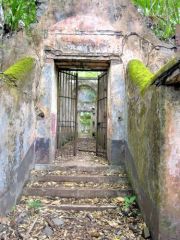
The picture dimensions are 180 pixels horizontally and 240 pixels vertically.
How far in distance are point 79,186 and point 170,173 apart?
202 cm

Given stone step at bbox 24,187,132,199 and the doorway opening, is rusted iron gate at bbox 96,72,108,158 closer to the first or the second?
the doorway opening

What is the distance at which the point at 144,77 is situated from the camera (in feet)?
14.2

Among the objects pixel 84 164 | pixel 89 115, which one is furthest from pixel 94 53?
pixel 89 115

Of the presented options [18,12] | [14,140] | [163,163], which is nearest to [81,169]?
[14,140]

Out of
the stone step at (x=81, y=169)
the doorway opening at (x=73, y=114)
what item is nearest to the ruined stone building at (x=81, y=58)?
the stone step at (x=81, y=169)

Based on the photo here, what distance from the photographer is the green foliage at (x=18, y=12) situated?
5762 mm

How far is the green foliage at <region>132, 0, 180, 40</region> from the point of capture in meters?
6.05

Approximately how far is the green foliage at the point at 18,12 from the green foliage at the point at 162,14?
2277 mm

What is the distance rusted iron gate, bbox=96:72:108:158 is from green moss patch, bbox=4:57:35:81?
196 centimetres

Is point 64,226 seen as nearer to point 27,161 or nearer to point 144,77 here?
point 27,161

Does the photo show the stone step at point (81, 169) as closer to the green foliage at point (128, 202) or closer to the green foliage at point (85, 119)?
the green foliage at point (128, 202)

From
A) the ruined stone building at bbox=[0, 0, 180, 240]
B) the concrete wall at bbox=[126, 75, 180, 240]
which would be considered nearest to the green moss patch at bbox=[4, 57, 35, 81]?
the ruined stone building at bbox=[0, 0, 180, 240]

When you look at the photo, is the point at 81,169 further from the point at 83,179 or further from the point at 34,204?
the point at 34,204

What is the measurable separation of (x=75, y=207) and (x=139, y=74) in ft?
7.81
